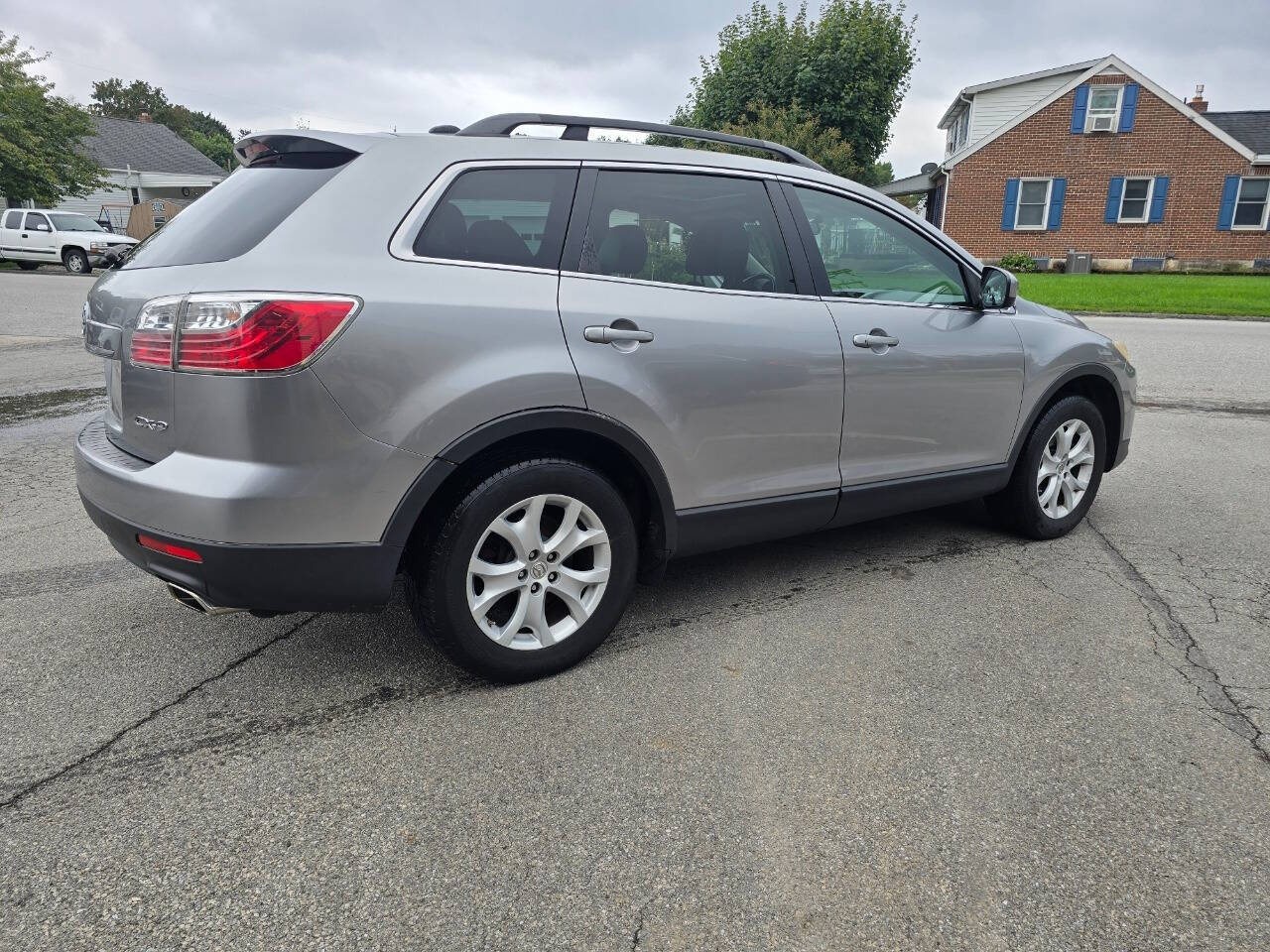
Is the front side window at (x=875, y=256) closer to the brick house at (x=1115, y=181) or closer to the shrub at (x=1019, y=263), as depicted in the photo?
the shrub at (x=1019, y=263)

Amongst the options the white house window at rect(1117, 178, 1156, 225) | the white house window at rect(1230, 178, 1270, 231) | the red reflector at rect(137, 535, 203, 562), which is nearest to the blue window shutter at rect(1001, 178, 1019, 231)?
the white house window at rect(1117, 178, 1156, 225)

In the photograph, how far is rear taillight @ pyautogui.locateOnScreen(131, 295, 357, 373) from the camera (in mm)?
2414

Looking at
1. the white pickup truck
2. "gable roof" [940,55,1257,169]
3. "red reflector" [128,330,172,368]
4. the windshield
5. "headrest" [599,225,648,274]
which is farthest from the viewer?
"gable roof" [940,55,1257,169]

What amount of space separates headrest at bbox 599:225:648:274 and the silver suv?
0.4 inches

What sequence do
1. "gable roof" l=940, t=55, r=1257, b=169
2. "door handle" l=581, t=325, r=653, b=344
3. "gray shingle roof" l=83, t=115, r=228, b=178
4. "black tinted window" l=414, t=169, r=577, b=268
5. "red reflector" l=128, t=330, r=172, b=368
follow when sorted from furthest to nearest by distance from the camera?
"gray shingle roof" l=83, t=115, r=228, b=178
"gable roof" l=940, t=55, r=1257, b=169
"door handle" l=581, t=325, r=653, b=344
"black tinted window" l=414, t=169, r=577, b=268
"red reflector" l=128, t=330, r=172, b=368

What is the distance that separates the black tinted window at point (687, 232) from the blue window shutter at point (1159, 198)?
3040 cm

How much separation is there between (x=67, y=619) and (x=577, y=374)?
2.24 m

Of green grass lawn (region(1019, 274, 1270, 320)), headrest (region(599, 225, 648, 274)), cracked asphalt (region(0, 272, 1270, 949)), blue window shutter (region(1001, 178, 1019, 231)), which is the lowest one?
cracked asphalt (region(0, 272, 1270, 949))

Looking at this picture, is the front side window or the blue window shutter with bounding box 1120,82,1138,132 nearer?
the front side window

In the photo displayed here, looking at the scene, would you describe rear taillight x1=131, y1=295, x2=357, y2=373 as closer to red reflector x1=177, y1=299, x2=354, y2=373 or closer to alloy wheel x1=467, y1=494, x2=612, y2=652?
red reflector x1=177, y1=299, x2=354, y2=373

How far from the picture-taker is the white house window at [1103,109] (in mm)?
28203

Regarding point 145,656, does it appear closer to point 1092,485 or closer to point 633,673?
point 633,673

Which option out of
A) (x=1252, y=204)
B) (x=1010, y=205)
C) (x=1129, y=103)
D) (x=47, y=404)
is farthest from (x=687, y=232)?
(x=1252, y=204)

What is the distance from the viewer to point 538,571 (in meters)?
2.92
